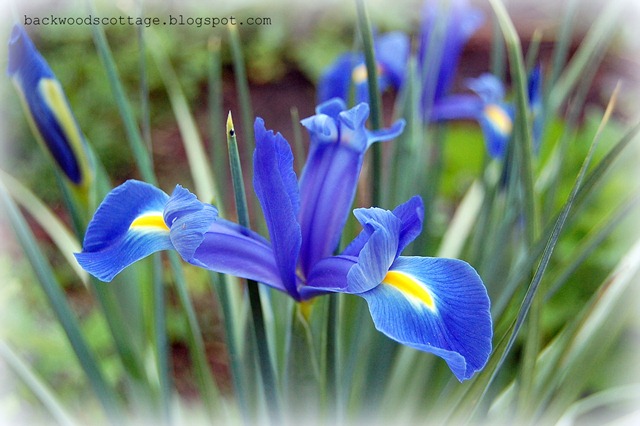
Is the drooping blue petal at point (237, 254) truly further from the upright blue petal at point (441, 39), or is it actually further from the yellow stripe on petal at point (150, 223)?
the upright blue petal at point (441, 39)

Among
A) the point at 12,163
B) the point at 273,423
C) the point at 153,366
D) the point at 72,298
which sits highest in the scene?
the point at 273,423

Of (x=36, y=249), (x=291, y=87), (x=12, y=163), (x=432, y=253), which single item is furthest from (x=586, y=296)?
(x=12, y=163)

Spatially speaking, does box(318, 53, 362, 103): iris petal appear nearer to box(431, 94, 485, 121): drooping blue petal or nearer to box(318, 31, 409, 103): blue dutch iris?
box(318, 31, 409, 103): blue dutch iris

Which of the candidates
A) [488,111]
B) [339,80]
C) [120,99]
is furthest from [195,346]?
[488,111]

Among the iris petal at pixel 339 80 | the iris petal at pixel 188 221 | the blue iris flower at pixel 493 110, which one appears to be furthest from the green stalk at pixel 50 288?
the blue iris flower at pixel 493 110

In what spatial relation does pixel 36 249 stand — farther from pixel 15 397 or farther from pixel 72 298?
pixel 72 298

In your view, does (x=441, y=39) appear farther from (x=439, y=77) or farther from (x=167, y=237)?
(x=167, y=237)

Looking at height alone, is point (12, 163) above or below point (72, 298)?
above
